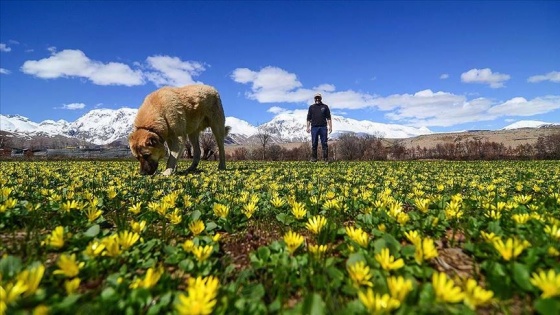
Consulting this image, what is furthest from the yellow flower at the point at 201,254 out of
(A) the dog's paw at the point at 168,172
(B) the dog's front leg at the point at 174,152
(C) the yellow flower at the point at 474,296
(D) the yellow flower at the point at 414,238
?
(B) the dog's front leg at the point at 174,152

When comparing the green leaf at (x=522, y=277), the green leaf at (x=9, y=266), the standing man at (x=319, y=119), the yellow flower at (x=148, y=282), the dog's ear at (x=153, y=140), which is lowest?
the green leaf at (x=522, y=277)

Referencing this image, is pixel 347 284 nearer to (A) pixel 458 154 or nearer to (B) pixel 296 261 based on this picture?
(B) pixel 296 261

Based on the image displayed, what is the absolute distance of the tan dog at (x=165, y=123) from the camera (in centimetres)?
891

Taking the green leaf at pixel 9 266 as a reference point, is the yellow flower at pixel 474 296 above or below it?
below

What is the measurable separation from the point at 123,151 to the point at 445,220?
133 ft

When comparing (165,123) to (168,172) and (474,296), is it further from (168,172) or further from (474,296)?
(474,296)

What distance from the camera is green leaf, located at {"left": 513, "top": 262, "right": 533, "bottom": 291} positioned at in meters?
1.60

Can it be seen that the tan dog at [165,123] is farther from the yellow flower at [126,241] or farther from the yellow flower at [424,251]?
the yellow flower at [424,251]

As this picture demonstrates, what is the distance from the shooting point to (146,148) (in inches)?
347

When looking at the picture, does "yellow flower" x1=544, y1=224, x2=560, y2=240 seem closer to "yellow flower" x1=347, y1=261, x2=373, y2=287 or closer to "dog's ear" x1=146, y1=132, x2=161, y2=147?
"yellow flower" x1=347, y1=261, x2=373, y2=287

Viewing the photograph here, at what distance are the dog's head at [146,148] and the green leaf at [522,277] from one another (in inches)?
340

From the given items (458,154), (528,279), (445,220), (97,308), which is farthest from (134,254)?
(458,154)

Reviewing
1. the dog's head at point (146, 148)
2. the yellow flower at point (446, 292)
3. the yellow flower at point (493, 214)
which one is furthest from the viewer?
the dog's head at point (146, 148)

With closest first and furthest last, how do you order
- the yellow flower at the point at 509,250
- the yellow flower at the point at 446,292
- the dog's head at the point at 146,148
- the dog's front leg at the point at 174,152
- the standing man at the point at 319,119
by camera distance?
the yellow flower at the point at 446,292 < the yellow flower at the point at 509,250 < the dog's head at the point at 146,148 < the dog's front leg at the point at 174,152 < the standing man at the point at 319,119
